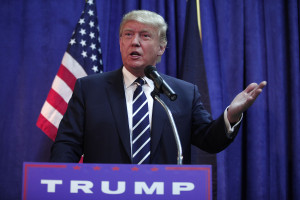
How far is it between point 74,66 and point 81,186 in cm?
163

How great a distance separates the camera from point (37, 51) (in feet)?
8.82

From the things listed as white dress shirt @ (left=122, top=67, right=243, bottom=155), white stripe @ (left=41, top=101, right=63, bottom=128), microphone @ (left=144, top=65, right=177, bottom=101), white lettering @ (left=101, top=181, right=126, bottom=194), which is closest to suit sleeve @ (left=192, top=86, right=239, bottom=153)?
white dress shirt @ (left=122, top=67, right=243, bottom=155)

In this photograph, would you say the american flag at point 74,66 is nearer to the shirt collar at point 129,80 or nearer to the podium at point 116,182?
the shirt collar at point 129,80

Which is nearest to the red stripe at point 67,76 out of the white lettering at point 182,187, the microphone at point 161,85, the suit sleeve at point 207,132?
the suit sleeve at point 207,132

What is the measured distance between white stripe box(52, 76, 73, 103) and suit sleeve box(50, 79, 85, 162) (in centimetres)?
70

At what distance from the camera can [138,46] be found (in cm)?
175

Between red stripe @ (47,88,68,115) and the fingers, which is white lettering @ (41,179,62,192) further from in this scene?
red stripe @ (47,88,68,115)

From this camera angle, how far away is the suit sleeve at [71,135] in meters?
1.48

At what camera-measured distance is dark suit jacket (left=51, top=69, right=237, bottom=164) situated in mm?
1556

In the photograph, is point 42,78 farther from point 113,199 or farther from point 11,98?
point 113,199

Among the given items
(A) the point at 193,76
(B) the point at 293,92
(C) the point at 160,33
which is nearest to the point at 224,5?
(A) the point at 193,76

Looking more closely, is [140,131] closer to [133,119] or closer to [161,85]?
[133,119]

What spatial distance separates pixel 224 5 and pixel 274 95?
0.85 m

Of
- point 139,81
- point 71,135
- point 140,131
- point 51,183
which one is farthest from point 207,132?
point 51,183
